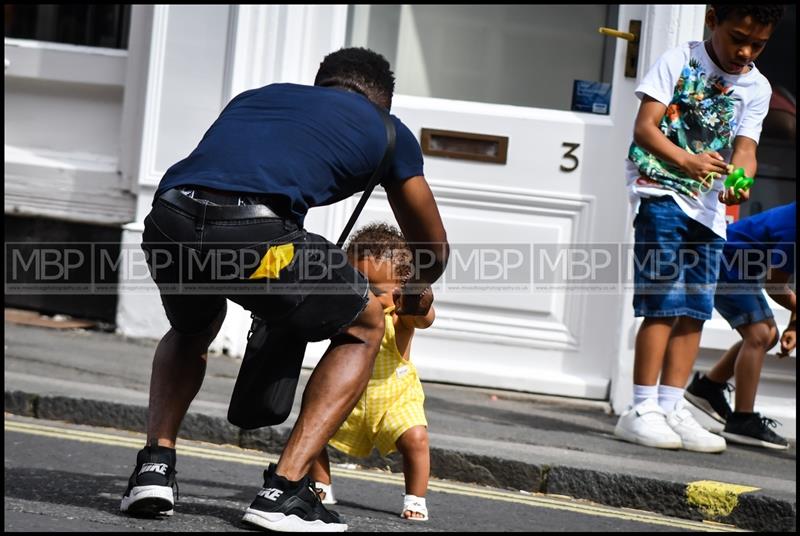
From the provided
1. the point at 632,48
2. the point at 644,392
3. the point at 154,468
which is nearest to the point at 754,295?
the point at 644,392

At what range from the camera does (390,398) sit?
413cm

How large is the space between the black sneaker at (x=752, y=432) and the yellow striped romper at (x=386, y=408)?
95.3 inches

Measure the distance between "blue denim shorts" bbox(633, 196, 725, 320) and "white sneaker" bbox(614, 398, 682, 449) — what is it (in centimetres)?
46

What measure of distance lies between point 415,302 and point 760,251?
9.02 ft

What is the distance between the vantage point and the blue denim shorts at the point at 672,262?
17.5ft

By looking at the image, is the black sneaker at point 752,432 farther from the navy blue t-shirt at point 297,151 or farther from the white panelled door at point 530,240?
the navy blue t-shirt at point 297,151

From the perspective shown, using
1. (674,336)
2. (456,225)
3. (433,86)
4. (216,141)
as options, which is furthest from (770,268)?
(216,141)

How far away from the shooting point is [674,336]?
18.3 ft

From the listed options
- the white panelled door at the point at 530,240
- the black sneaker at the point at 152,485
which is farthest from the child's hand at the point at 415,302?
the white panelled door at the point at 530,240

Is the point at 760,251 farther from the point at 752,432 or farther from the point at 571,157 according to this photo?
the point at 571,157

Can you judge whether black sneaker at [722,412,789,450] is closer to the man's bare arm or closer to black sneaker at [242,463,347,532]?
the man's bare arm

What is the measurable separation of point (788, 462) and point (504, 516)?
6.55 feet

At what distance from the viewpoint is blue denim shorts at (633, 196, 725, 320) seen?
211 inches

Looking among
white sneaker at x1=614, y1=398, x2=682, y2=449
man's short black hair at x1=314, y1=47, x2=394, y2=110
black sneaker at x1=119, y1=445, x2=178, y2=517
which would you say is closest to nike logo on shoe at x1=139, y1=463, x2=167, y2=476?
black sneaker at x1=119, y1=445, x2=178, y2=517
